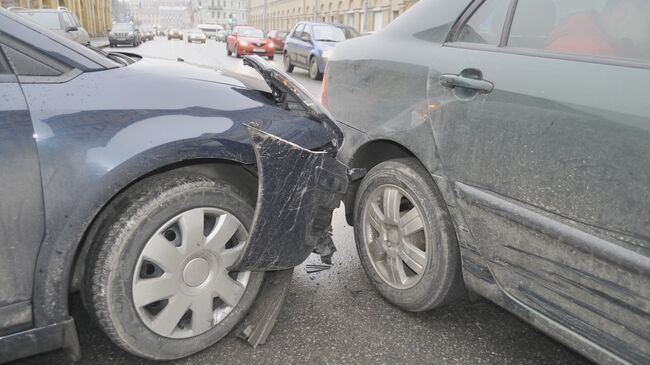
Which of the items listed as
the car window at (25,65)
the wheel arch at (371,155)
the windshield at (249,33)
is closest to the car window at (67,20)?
the windshield at (249,33)

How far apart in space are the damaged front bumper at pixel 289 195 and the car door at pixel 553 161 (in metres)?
0.50

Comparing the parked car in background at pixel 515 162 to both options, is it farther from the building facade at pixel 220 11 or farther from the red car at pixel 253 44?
the building facade at pixel 220 11

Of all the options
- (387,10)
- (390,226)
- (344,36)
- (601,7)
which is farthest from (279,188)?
(387,10)

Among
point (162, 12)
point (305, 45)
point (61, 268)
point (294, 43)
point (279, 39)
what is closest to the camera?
point (61, 268)

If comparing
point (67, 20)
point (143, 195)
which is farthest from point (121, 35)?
point (143, 195)

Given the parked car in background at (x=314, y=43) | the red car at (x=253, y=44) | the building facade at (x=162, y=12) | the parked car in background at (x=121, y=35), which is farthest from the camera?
the building facade at (x=162, y=12)

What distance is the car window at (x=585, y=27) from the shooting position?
63.7 inches

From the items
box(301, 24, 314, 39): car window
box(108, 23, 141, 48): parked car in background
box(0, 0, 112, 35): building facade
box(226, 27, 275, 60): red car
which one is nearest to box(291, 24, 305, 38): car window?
box(301, 24, 314, 39): car window

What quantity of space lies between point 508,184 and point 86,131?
4.96ft

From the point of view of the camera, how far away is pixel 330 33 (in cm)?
1545

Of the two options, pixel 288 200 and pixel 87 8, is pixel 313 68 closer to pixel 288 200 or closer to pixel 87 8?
pixel 288 200

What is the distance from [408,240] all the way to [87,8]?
173 feet

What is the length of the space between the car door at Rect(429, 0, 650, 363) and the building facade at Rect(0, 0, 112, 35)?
2838 centimetres

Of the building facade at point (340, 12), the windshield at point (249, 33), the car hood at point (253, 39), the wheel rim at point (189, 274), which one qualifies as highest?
the building facade at point (340, 12)
